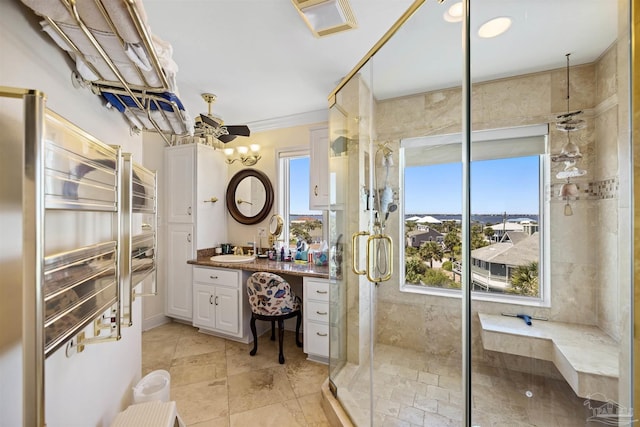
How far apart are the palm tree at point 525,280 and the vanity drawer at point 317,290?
4.66ft

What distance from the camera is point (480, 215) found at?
1.68m

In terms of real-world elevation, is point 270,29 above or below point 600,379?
above

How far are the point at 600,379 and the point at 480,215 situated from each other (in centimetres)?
95

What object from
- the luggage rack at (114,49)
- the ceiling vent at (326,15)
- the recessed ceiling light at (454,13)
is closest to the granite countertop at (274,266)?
the luggage rack at (114,49)

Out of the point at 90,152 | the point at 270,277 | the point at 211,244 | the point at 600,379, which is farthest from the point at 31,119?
the point at 211,244

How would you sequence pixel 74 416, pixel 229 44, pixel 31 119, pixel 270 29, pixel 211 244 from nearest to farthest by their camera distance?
pixel 31 119
pixel 74 416
pixel 270 29
pixel 229 44
pixel 211 244

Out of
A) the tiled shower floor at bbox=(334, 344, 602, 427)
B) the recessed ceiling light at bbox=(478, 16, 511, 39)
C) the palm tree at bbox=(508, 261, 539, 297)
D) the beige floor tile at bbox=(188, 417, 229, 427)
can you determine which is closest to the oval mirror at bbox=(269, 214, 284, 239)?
the tiled shower floor at bbox=(334, 344, 602, 427)

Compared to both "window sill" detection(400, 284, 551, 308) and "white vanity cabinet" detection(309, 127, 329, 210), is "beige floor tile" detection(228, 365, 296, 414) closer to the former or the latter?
"window sill" detection(400, 284, 551, 308)

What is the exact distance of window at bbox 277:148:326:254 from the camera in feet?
10.1

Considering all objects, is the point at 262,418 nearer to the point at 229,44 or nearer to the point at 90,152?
the point at 90,152

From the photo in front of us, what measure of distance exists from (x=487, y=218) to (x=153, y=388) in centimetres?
247

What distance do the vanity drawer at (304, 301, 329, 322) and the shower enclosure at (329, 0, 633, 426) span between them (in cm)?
17

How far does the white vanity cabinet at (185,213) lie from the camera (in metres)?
3.01

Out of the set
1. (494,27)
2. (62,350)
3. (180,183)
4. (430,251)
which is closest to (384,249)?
(430,251)
